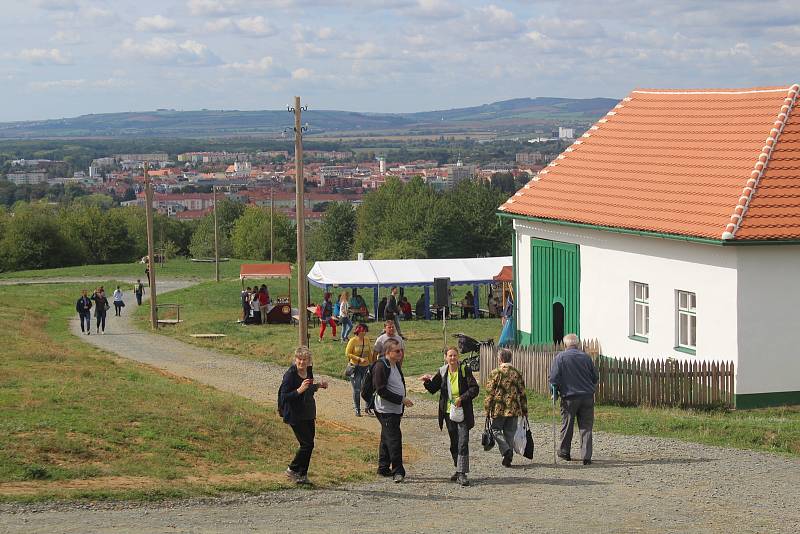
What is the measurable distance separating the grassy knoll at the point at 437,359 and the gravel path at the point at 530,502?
0.74 metres

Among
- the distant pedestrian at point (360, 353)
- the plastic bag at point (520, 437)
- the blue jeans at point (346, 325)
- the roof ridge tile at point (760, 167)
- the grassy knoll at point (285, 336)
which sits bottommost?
the grassy knoll at point (285, 336)

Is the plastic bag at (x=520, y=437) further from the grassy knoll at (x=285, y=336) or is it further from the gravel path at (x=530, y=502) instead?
the grassy knoll at (x=285, y=336)

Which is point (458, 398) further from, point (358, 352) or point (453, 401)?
point (358, 352)

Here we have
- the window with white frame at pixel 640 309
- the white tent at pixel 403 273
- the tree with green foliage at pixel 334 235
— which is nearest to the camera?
the window with white frame at pixel 640 309

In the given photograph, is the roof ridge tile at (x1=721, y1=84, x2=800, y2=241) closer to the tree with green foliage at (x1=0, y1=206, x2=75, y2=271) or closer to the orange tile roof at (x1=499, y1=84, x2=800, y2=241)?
the orange tile roof at (x1=499, y1=84, x2=800, y2=241)

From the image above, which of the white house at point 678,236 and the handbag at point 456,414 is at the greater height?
the white house at point 678,236

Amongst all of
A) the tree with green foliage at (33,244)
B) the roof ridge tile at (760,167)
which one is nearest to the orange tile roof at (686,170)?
the roof ridge tile at (760,167)

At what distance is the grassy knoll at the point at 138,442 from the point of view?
12.5m

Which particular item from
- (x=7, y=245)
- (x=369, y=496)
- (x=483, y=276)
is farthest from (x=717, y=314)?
(x=7, y=245)

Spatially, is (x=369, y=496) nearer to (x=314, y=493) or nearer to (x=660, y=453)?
(x=314, y=493)

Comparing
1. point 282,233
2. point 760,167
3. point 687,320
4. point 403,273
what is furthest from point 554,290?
point 282,233

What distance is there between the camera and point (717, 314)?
20.4m

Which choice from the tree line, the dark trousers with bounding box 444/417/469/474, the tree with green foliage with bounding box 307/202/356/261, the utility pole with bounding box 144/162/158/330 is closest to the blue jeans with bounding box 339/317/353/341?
the utility pole with bounding box 144/162/158/330

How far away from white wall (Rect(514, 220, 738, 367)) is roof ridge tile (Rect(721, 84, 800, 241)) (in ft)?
1.34
